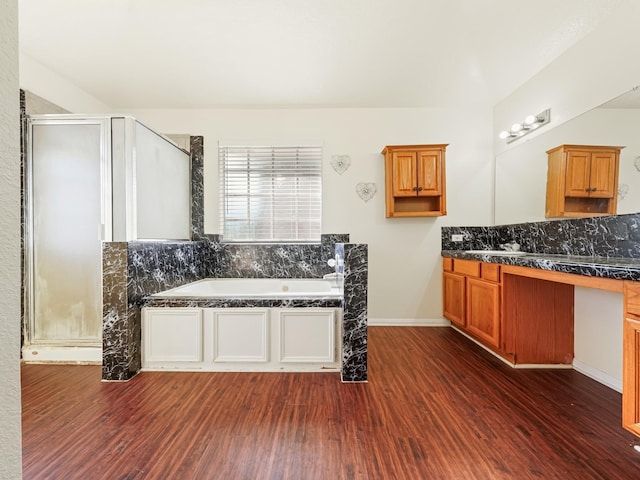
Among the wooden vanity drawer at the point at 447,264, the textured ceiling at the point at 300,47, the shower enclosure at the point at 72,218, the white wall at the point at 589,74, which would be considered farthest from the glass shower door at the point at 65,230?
the white wall at the point at 589,74

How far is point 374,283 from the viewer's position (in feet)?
12.2

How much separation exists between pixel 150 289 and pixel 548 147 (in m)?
3.81

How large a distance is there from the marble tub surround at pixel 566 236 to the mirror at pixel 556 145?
4.1 inches

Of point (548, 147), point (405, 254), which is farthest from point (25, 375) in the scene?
point (548, 147)

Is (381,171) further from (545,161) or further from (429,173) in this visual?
(545,161)

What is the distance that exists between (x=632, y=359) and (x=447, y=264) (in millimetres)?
2150

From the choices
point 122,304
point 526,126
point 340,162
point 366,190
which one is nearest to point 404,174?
point 366,190

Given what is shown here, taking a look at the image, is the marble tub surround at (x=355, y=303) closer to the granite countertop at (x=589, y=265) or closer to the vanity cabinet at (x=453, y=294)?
the granite countertop at (x=589, y=265)

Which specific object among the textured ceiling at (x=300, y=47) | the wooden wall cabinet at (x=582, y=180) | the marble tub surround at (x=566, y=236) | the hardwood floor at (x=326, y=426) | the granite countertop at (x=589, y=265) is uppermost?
the textured ceiling at (x=300, y=47)

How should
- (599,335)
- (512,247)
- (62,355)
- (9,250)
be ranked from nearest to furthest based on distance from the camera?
(9,250)
(599,335)
(62,355)
(512,247)

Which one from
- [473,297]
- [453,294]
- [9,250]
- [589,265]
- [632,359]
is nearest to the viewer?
[9,250]

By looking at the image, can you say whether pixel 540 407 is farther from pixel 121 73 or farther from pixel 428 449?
pixel 121 73

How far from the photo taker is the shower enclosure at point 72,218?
2543mm

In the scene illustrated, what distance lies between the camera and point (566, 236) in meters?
2.64
